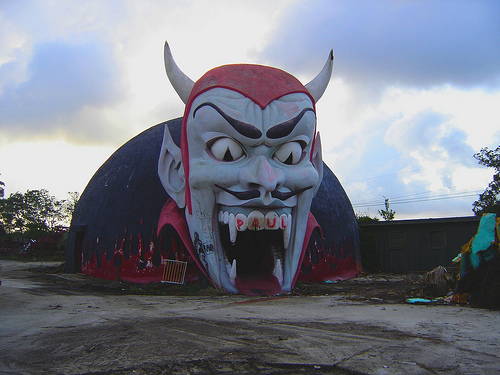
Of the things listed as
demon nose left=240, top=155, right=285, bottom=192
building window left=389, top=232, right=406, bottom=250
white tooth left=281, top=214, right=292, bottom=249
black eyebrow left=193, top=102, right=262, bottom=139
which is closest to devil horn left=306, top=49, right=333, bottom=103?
black eyebrow left=193, top=102, right=262, bottom=139

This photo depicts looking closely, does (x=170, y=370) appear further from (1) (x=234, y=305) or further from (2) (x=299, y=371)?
(1) (x=234, y=305)

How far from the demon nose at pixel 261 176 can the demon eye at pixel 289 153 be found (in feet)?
1.07

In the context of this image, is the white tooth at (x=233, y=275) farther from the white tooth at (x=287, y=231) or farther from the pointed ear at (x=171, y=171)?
the pointed ear at (x=171, y=171)

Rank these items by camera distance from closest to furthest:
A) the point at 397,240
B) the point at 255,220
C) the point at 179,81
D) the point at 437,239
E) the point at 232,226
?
1. the point at 255,220
2. the point at 232,226
3. the point at 179,81
4. the point at 437,239
5. the point at 397,240

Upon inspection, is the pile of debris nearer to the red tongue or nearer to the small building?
the red tongue

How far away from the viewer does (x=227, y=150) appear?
7.71m

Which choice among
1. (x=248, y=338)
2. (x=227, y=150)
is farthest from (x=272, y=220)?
(x=248, y=338)

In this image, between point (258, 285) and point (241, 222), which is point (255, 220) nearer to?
point (241, 222)

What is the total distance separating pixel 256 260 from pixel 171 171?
2.57 metres

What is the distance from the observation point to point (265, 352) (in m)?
3.14

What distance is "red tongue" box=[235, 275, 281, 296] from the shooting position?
25.7 ft

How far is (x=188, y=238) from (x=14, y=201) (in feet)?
180

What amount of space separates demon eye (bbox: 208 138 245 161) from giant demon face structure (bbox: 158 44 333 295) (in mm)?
18

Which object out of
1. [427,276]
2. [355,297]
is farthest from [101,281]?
[427,276]
